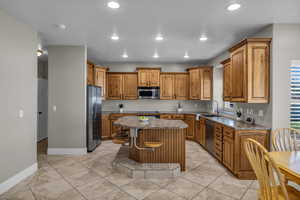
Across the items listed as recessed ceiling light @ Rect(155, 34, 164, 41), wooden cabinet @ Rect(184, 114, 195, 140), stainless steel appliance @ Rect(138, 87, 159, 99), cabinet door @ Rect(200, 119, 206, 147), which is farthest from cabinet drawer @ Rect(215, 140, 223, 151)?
stainless steel appliance @ Rect(138, 87, 159, 99)

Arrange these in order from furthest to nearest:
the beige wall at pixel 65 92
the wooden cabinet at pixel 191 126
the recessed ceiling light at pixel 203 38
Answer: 1. the wooden cabinet at pixel 191 126
2. the beige wall at pixel 65 92
3. the recessed ceiling light at pixel 203 38

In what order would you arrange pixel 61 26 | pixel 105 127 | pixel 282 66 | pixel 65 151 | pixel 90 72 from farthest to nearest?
pixel 105 127
pixel 90 72
pixel 65 151
pixel 61 26
pixel 282 66

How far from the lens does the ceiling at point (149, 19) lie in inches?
88.7

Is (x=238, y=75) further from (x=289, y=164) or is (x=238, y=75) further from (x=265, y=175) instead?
(x=265, y=175)

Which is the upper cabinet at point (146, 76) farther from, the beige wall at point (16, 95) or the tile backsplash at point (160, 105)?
the beige wall at point (16, 95)

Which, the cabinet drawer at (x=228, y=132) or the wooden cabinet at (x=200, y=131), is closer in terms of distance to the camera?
the cabinet drawer at (x=228, y=132)

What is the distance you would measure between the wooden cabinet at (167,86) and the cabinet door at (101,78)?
6.68 feet

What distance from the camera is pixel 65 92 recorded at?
407 centimetres

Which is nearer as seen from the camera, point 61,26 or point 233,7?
point 233,7

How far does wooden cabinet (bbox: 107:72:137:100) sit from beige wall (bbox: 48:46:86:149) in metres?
1.74

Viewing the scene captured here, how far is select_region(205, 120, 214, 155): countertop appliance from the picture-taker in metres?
3.91

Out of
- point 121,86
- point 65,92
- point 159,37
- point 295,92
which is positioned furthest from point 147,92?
point 295,92

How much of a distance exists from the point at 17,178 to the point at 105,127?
9.38 feet

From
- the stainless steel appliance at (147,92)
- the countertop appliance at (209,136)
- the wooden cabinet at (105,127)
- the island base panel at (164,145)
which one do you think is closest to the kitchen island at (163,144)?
the island base panel at (164,145)
